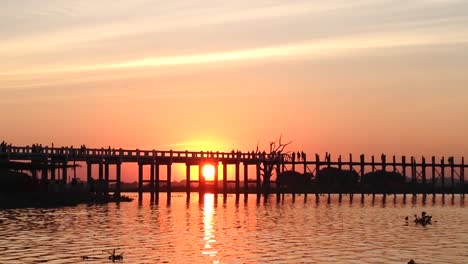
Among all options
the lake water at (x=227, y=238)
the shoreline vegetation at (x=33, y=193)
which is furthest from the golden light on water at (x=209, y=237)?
the shoreline vegetation at (x=33, y=193)

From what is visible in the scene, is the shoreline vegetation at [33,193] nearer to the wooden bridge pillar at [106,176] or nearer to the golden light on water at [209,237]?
the wooden bridge pillar at [106,176]

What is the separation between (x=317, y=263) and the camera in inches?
1161

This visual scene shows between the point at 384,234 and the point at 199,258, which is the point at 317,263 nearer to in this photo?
the point at 199,258

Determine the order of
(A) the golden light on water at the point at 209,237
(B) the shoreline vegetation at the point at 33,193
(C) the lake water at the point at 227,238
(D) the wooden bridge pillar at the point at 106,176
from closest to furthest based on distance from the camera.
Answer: (C) the lake water at the point at 227,238 → (A) the golden light on water at the point at 209,237 → (B) the shoreline vegetation at the point at 33,193 → (D) the wooden bridge pillar at the point at 106,176

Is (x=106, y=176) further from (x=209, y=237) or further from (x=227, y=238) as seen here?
(x=227, y=238)

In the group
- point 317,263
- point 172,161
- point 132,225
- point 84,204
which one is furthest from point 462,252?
point 172,161

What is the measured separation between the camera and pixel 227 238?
1544 inches

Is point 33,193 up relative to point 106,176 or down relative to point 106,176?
down

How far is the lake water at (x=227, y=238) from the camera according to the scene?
1229 inches

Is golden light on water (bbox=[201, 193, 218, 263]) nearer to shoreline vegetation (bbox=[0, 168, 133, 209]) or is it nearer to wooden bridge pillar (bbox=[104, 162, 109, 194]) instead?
shoreline vegetation (bbox=[0, 168, 133, 209])

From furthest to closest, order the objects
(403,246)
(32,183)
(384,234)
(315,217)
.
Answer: (32,183), (315,217), (384,234), (403,246)

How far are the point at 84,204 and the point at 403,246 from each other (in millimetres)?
41990

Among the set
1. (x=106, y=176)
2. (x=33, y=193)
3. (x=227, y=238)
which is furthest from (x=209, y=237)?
(x=106, y=176)

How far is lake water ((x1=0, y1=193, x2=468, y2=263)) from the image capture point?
3122cm
